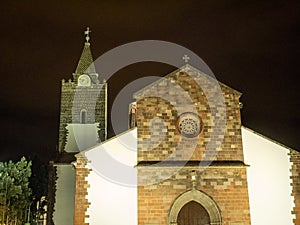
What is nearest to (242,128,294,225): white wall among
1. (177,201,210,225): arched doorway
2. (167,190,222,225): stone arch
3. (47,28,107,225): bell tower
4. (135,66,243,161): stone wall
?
(135,66,243,161): stone wall

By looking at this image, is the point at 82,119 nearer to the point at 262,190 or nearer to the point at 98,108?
the point at 98,108

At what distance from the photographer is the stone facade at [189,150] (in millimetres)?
15984

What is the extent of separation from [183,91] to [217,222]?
5.86m

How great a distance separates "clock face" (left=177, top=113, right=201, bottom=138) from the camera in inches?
677

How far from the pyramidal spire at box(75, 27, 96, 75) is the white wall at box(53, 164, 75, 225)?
1254cm

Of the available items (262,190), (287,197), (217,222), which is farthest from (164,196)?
(287,197)

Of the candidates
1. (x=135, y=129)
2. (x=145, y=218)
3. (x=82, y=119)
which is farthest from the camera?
(x=82, y=119)

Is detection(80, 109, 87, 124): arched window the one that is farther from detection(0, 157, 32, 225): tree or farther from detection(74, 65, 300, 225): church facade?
detection(74, 65, 300, 225): church facade

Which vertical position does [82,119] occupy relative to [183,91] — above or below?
above

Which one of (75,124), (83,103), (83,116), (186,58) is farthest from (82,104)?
(186,58)

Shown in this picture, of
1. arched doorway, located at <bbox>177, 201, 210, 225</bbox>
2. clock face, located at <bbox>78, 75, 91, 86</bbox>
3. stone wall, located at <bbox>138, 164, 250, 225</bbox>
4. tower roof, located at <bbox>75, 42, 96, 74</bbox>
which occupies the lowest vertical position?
arched doorway, located at <bbox>177, 201, 210, 225</bbox>

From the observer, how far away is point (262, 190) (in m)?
16.1

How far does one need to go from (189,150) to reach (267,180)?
3.46 meters

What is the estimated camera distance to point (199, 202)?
16219 mm
